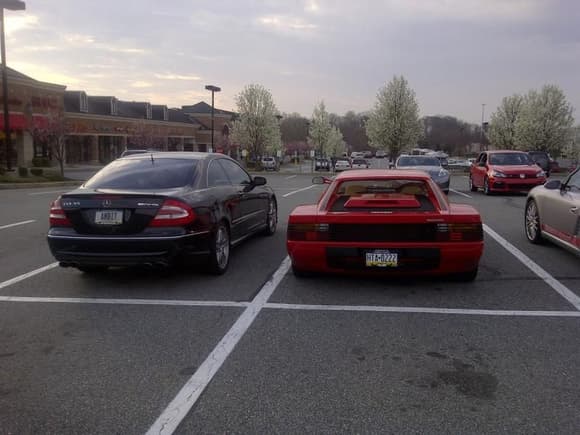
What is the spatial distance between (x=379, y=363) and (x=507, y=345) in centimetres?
110

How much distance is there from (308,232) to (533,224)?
178 inches

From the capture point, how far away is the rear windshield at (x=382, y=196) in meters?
5.79

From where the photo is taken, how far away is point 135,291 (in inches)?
226

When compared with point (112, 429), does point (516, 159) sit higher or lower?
higher

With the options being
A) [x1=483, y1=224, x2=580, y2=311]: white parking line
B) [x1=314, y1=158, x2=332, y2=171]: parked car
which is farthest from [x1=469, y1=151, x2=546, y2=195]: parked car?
[x1=314, y1=158, x2=332, y2=171]: parked car

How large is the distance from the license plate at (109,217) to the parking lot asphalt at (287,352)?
77cm

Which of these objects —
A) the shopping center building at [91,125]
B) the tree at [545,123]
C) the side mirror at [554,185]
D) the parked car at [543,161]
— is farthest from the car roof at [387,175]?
the tree at [545,123]

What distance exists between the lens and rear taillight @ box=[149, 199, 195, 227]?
5559mm

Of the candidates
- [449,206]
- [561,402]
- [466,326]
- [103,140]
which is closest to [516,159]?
[449,206]

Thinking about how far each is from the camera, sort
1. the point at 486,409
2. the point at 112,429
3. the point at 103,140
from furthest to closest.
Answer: the point at 103,140 < the point at 486,409 < the point at 112,429

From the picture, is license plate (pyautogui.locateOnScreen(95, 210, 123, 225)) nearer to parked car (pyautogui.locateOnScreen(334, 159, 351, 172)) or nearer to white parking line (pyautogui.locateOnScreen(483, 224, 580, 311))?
white parking line (pyautogui.locateOnScreen(483, 224, 580, 311))

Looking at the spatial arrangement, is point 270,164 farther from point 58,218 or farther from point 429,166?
point 58,218

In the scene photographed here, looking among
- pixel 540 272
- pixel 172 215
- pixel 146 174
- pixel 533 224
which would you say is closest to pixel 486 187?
pixel 533 224

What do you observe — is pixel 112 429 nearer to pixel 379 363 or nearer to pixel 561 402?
pixel 379 363
